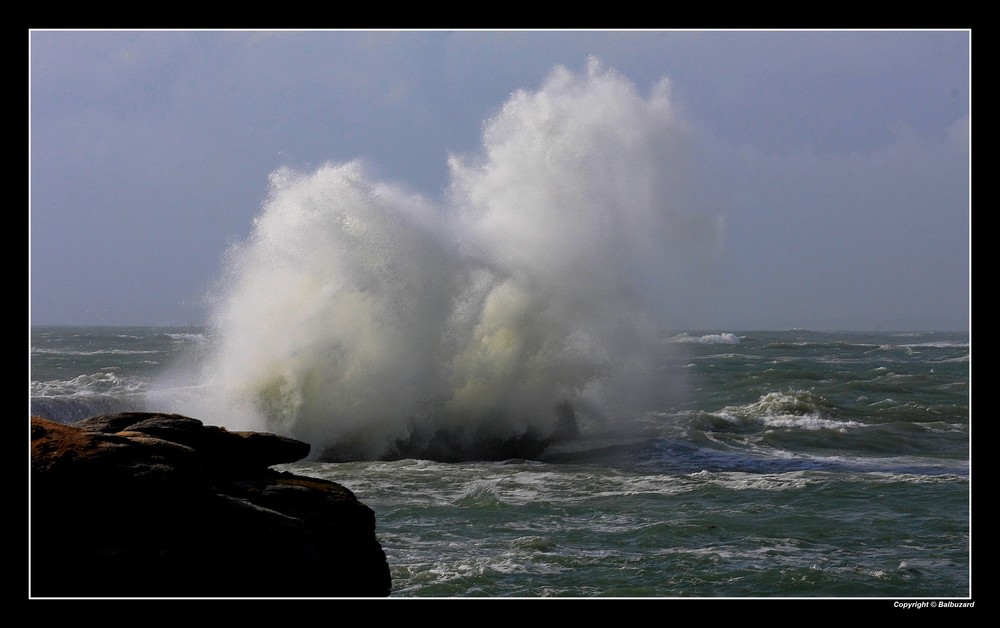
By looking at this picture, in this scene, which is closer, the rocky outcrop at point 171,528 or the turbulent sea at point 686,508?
the rocky outcrop at point 171,528

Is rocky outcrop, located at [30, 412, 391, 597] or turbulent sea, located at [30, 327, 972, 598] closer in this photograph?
rocky outcrop, located at [30, 412, 391, 597]

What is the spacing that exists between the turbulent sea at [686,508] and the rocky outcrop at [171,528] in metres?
1.12

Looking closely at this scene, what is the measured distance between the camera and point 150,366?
49094 mm

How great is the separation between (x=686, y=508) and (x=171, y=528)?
24.1ft

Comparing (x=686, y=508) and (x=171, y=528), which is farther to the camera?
(x=686, y=508)

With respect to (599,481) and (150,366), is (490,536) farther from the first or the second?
(150,366)

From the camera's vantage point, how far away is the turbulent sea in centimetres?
→ 960

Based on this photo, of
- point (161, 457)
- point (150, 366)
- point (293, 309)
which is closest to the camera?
point (161, 457)

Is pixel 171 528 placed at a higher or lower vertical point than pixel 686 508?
higher

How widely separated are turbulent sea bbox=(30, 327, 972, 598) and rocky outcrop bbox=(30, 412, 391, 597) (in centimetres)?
112

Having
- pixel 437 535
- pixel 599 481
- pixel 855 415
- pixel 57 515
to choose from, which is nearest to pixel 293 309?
pixel 599 481

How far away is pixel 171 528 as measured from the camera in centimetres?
740

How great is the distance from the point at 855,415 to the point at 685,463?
35.2ft

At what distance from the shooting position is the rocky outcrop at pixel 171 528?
707 centimetres
